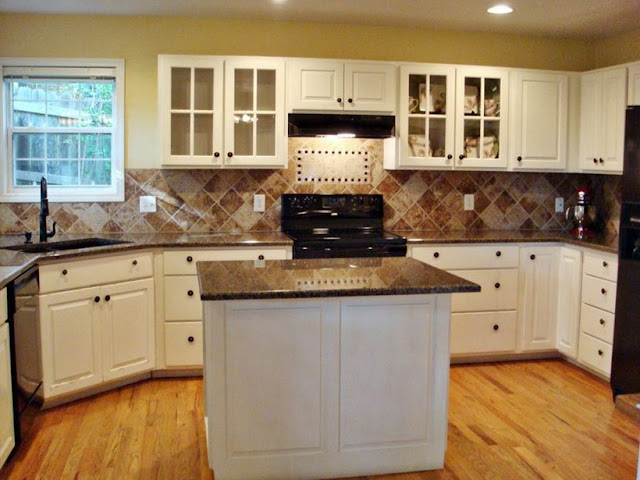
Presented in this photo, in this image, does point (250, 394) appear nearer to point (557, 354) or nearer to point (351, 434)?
point (351, 434)

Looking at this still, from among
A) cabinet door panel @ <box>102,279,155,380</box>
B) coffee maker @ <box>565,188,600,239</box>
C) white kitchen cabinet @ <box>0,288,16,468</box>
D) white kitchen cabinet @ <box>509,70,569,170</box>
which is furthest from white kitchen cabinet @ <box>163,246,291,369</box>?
coffee maker @ <box>565,188,600,239</box>

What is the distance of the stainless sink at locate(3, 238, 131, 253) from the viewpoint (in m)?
3.73

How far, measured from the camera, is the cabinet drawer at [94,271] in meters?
3.39

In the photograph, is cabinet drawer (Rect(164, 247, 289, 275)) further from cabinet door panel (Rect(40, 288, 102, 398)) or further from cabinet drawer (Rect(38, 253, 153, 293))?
cabinet door panel (Rect(40, 288, 102, 398))

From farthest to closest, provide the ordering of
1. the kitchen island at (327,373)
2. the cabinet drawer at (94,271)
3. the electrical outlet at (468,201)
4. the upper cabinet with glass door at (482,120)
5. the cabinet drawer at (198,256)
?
the electrical outlet at (468,201) < the upper cabinet with glass door at (482,120) < the cabinet drawer at (198,256) < the cabinet drawer at (94,271) < the kitchen island at (327,373)

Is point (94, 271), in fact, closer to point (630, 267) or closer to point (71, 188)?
point (71, 188)

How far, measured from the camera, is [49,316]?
3.40 m

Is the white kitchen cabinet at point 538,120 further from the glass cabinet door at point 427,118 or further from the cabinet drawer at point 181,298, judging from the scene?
the cabinet drawer at point 181,298

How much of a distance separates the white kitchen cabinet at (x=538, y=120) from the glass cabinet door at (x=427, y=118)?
18.1 inches

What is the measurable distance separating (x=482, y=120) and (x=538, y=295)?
4.06ft

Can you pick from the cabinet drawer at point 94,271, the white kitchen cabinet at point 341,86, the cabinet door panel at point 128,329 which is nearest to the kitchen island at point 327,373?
the cabinet drawer at point 94,271

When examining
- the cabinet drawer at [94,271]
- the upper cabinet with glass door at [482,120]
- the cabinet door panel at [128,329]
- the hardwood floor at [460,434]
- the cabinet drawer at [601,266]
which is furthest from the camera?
the upper cabinet with glass door at [482,120]

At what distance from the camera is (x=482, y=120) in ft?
14.6

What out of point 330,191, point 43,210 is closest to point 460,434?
point 330,191
